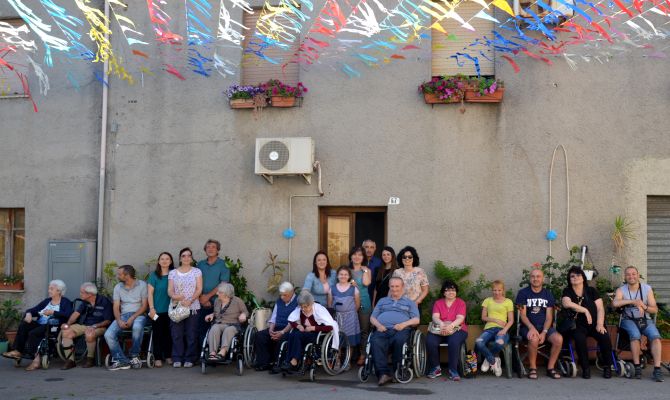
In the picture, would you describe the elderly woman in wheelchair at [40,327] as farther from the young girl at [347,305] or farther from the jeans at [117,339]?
the young girl at [347,305]

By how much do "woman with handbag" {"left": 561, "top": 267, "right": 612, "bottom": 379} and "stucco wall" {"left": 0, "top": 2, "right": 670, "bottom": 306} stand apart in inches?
41.3

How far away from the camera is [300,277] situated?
34.1 ft

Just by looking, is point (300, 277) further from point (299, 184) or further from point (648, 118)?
point (648, 118)

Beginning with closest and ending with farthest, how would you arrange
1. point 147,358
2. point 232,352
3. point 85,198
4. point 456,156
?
point 232,352 < point 147,358 < point 456,156 < point 85,198

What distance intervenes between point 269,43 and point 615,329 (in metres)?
6.15

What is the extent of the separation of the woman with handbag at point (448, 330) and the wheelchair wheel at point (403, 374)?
0.36 metres

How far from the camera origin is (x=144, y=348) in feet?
32.4

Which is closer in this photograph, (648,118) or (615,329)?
(615,329)

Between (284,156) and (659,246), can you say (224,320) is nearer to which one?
(284,156)

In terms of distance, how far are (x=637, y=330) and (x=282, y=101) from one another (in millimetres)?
5571

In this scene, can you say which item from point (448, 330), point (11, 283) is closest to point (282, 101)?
point (448, 330)

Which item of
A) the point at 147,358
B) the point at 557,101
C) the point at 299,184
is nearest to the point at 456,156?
the point at 557,101

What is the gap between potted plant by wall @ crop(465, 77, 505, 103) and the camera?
9812mm

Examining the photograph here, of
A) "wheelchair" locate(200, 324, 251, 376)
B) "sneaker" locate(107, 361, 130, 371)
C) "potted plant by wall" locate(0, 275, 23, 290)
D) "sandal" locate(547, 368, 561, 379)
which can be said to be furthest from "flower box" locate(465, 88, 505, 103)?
"potted plant by wall" locate(0, 275, 23, 290)
